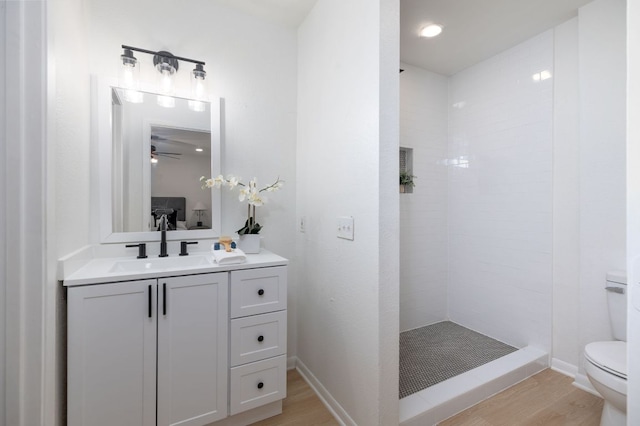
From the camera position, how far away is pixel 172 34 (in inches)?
69.9

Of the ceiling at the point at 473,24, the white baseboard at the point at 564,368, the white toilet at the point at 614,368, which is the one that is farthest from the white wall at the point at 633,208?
the white baseboard at the point at 564,368

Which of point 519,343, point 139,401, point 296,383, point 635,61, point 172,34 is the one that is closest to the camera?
point 635,61

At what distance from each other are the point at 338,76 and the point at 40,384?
1.93 metres

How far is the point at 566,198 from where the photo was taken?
6.64ft

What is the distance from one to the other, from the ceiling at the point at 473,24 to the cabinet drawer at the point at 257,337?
217 cm

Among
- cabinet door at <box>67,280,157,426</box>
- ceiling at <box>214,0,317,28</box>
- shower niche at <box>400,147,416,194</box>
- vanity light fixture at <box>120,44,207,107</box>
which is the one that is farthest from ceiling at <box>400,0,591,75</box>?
cabinet door at <box>67,280,157,426</box>

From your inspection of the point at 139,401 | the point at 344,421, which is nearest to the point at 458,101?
the point at 344,421

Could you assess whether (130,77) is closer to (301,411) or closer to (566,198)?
(301,411)

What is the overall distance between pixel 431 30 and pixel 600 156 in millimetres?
1439

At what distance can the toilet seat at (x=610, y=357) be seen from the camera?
132cm

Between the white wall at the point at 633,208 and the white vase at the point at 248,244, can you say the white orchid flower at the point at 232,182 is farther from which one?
the white wall at the point at 633,208

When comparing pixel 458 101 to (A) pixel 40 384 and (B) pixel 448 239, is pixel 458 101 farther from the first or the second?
(A) pixel 40 384

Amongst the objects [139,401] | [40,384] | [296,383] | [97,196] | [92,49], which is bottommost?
[296,383]

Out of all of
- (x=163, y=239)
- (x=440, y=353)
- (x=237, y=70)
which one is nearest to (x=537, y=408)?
(x=440, y=353)
